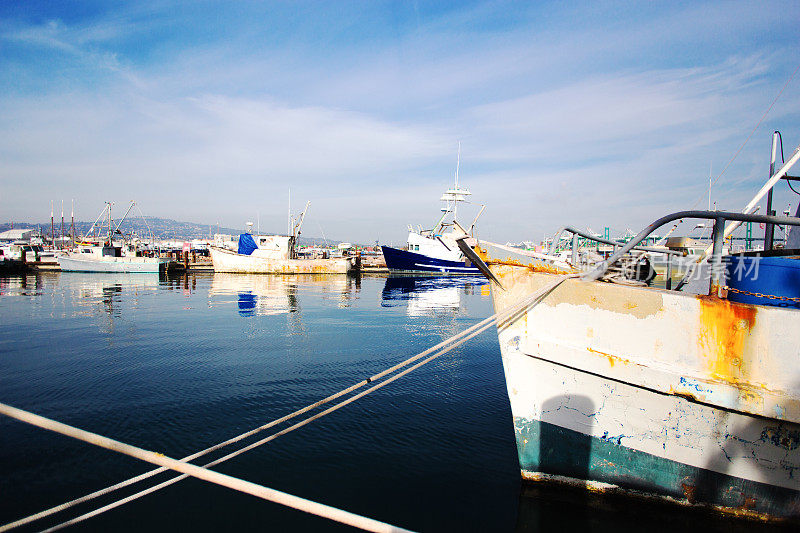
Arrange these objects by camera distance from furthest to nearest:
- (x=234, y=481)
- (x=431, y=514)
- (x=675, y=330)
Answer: (x=431, y=514)
(x=675, y=330)
(x=234, y=481)

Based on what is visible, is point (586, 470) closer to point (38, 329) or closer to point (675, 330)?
point (675, 330)

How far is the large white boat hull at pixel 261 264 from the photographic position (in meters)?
45.2

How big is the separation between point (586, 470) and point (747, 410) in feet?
5.17

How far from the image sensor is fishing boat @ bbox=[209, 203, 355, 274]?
1784 inches

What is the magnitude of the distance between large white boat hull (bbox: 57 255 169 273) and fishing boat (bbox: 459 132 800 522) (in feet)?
146

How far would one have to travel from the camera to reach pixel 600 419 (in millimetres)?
4062

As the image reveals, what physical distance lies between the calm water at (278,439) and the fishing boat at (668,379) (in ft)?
1.43

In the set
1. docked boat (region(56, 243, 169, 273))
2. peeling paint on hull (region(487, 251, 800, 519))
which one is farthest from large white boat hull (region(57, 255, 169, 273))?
peeling paint on hull (region(487, 251, 800, 519))

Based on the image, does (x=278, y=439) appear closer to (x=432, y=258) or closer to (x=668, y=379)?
(x=668, y=379)

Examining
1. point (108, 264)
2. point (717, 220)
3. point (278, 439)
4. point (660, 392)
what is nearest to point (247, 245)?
point (108, 264)

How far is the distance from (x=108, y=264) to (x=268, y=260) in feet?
49.0

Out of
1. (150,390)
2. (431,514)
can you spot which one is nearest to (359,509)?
(431,514)

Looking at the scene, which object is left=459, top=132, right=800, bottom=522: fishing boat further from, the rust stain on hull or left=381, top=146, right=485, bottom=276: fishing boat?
left=381, top=146, right=485, bottom=276: fishing boat

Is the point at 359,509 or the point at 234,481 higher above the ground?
the point at 234,481
